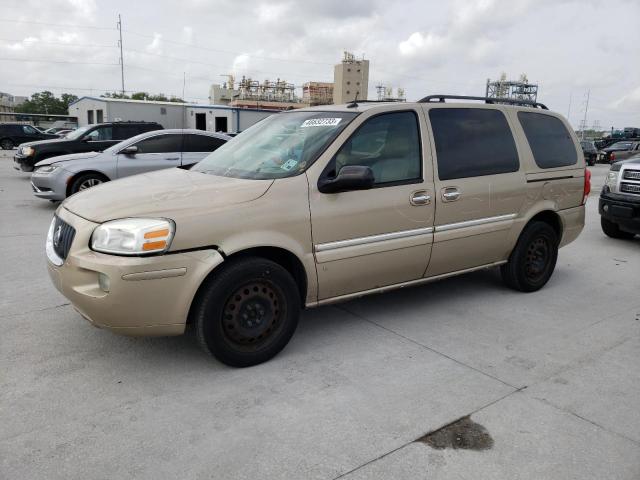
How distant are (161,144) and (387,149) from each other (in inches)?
276

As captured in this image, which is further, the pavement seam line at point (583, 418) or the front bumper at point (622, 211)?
the front bumper at point (622, 211)

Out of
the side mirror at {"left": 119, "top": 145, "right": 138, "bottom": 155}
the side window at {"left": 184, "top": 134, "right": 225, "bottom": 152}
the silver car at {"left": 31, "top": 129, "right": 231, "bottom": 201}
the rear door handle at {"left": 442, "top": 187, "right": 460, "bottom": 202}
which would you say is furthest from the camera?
the side window at {"left": 184, "top": 134, "right": 225, "bottom": 152}

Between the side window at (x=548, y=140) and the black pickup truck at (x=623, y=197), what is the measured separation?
2.65m

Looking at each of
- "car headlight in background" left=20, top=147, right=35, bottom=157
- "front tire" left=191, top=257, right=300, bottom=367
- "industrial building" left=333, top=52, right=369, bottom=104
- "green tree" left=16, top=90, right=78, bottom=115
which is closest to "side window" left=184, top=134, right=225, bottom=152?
"car headlight in background" left=20, top=147, right=35, bottom=157

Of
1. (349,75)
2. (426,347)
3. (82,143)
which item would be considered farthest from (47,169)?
(349,75)

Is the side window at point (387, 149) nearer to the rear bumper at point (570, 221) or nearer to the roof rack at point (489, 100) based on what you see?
the roof rack at point (489, 100)

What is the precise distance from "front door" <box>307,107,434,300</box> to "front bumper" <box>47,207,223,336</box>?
0.87 metres

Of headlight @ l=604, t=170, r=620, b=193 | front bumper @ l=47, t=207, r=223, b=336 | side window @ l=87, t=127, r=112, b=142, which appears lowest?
front bumper @ l=47, t=207, r=223, b=336

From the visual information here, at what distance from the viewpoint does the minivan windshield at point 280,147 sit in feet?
12.5

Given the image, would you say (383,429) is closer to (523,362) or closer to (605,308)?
(523,362)

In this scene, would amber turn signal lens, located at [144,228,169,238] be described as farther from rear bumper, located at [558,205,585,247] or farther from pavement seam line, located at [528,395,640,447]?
rear bumper, located at [558,205,585,247]

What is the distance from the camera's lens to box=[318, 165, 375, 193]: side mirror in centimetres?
358

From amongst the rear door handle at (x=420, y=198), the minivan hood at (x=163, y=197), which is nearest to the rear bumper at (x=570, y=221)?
the rear door handle at (x=420, y=198)

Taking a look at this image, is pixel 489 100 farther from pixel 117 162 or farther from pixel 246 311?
pixel 117 162
